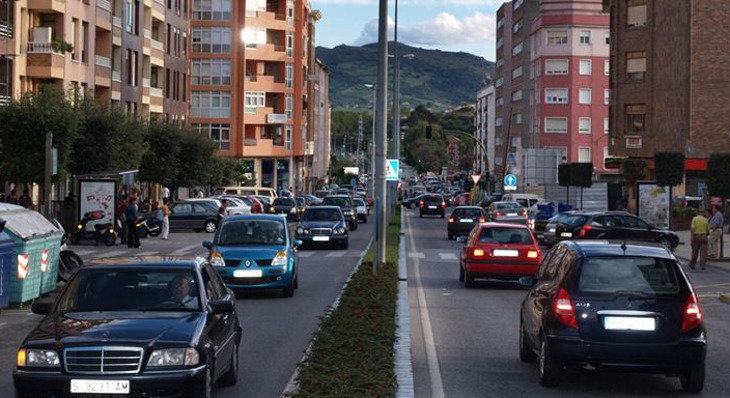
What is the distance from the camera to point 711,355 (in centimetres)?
1563

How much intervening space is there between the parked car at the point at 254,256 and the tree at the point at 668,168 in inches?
1012

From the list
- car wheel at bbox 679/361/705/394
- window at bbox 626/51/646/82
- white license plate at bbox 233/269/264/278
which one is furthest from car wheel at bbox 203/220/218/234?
car wheel at bbox 679/361/705/394

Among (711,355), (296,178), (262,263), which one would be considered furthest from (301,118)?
(711,355)

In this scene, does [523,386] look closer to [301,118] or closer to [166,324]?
[166,324]

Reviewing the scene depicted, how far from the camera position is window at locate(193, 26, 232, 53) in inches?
3873

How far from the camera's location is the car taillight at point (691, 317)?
11984 mm

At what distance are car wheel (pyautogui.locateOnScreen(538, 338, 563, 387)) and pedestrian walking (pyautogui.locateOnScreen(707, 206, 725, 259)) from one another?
81.8ft

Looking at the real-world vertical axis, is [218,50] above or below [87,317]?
above

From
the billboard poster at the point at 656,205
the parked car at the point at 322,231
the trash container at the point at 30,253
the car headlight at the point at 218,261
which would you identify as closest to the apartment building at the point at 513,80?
the billboard poster at the point at 656,205

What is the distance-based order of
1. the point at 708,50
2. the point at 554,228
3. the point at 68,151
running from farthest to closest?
the point at 708,50, the point at 554,228, the point at 68,151

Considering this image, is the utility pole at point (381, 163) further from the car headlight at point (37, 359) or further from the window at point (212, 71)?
the window at point (212, 71)

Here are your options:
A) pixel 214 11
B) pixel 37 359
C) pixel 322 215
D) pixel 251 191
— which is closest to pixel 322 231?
pixel 322 215

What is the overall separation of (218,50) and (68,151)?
2222 inches

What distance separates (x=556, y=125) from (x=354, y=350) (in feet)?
315
